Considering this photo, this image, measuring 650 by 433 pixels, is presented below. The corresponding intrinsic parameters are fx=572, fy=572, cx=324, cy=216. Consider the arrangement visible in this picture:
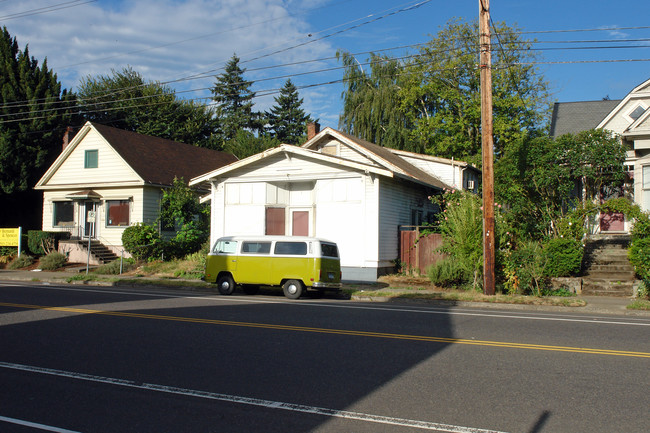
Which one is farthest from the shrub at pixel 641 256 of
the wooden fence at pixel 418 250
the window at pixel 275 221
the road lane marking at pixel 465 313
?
the window at pixel 275 221

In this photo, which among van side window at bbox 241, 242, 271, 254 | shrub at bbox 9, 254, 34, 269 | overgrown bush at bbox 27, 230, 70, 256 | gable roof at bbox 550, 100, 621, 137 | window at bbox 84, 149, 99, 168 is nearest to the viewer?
van side window at bbox 241, 242, 271, 254

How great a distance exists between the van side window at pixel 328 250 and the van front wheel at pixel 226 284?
316 centimetres

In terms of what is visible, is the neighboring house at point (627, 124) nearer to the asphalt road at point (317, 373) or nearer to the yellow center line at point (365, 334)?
the asphalt road at point (317, 373)

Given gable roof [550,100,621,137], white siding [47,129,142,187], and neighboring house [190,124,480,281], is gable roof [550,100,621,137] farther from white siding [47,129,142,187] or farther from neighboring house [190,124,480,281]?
white siding [47,129,142,187]

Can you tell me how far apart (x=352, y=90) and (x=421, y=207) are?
2106cm

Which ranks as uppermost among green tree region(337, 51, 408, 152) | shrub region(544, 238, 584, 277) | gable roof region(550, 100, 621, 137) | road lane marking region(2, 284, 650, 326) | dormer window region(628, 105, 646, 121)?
green tree region(337, 51, 408, 152)

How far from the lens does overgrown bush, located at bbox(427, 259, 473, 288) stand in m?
19.2

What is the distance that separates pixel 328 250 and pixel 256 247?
87.0 inches

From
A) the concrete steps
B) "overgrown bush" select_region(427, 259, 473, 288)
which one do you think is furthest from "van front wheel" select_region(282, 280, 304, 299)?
the concrete steps

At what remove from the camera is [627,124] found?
77.6ft

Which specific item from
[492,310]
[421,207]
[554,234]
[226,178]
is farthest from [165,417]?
[421,207]

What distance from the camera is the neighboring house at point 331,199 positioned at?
72.7 feet

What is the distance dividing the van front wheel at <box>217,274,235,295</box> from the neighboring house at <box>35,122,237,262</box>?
13378 millimetres

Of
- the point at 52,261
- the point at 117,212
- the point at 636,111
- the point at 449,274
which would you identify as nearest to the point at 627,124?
the point at 636,111
